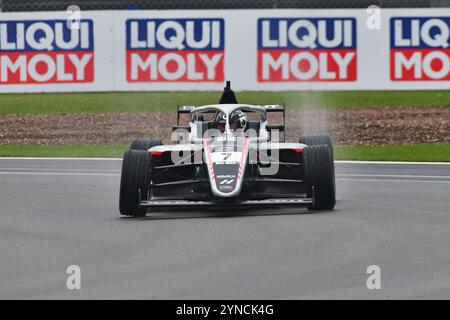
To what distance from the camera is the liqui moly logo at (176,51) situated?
25375mm

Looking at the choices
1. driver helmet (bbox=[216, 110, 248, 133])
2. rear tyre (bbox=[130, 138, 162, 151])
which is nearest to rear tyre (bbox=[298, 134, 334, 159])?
driver helmet (bbox=[216, 110, 248, 133])

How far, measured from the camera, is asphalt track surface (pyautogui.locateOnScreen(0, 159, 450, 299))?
→ 8.75 m

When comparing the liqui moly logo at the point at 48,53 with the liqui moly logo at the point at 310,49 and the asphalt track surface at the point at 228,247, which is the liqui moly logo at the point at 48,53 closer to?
the liqui moly logo at the point at 310,49

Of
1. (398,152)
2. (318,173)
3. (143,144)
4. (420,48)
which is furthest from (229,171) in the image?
(420,48)

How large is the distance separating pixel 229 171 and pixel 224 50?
12804mm

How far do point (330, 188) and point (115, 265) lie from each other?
3.66 meters

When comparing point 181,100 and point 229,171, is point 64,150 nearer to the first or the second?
point 181,100

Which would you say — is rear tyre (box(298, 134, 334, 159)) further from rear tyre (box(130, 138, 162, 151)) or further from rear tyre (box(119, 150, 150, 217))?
rear tyre (box(119, 150, 150, 217))

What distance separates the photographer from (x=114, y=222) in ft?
41.3

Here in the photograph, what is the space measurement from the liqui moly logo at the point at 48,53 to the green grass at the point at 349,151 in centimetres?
355

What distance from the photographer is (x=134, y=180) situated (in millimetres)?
12812

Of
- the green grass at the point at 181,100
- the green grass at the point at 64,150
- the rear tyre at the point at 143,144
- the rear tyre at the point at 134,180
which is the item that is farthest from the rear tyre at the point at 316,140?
the green grass at the point at 181,100
